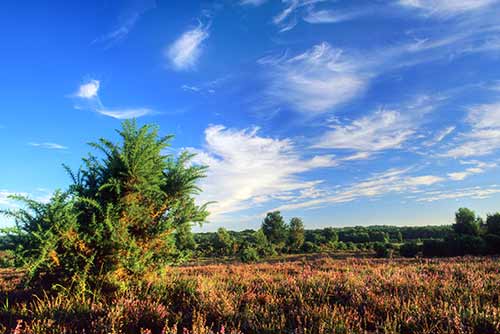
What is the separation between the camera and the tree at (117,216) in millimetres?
6082

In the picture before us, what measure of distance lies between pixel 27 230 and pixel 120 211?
6.31 feet

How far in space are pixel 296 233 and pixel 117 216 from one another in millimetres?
67009

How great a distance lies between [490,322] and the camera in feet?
12.0

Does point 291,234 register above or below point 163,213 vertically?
below

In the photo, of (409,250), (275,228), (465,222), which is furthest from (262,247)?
(465,222)

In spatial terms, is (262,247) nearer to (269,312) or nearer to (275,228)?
(275,228)

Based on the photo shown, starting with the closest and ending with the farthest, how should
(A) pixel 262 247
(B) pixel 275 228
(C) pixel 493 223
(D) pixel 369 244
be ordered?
(C) pixel 493 223 → (A) pixel 262 247 → (D) pixel 369 244 → (B) pixel 275 228

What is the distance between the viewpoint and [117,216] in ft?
22.0

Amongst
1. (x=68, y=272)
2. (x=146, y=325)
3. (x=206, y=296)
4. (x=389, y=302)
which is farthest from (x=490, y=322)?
(x=68, y=272)

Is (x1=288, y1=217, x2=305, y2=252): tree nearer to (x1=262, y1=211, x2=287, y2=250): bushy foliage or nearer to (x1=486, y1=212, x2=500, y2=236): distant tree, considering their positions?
(x1=262, y1=211, x2=287, y2=250): bushy foliage

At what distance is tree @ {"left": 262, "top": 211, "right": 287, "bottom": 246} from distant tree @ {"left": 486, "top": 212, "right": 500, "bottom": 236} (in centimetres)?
3973

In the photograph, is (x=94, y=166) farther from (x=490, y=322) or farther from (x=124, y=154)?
(x=490, y=322)

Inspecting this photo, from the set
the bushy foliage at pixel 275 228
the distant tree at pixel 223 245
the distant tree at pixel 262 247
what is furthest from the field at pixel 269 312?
the bushy foliage at pixel 275 228

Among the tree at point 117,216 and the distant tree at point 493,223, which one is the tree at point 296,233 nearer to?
the distant tree at point 493,223
